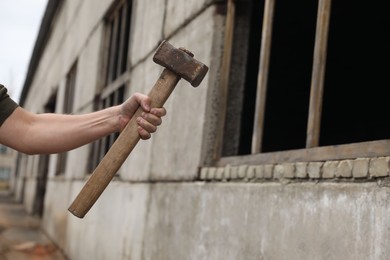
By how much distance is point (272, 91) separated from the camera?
4000mm

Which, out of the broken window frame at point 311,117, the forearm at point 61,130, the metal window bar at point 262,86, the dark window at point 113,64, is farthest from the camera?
the dark window at point 113,64

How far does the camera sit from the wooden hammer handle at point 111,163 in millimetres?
2068

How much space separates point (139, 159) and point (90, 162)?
2.18 metres

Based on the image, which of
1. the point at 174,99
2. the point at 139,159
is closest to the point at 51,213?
the point at 139,159

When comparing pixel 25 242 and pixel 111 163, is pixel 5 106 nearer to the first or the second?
pixel 111 163

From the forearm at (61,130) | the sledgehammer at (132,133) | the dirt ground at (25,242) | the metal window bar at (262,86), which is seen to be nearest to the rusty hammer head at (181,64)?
the sledgehammer at (132,133)

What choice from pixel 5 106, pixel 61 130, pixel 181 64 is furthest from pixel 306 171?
pixel 5 106

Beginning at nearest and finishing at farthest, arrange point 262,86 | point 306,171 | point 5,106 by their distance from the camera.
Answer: point 306,171, point 5,106, point 262,86

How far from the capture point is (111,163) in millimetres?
2088

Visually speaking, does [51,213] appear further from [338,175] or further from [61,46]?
[338,175]

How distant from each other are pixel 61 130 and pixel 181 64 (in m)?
0.55

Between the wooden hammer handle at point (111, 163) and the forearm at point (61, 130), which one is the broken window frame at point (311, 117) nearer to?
the wooden hammer handle at point (111, 163)

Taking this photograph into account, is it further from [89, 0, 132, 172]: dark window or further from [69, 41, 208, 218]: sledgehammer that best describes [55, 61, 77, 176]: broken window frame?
[69, 41, 208, 218]: sledgehammer

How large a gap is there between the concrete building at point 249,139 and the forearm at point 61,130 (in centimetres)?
59
